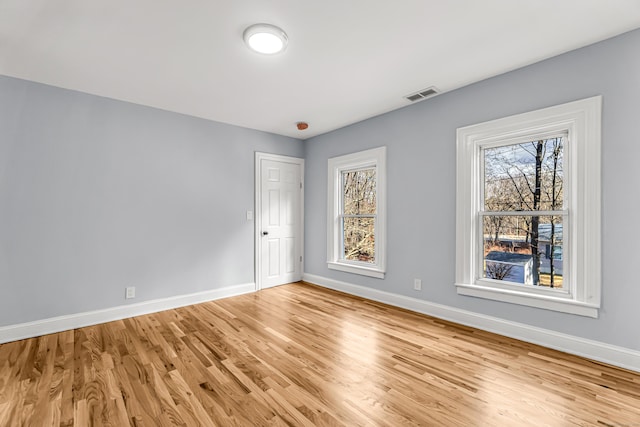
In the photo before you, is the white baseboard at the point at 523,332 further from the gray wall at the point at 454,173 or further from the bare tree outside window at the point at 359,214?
the bare tree outside window at the point at 359,214

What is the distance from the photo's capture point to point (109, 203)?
3322 millimetres

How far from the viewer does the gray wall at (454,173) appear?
2227 mm

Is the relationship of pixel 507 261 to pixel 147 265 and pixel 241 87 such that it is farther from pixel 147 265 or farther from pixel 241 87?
pixel 147 265

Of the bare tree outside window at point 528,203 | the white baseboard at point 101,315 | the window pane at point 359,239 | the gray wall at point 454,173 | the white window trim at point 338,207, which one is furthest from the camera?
the window pane at point 359,239

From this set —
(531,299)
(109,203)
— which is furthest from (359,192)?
(109,203)

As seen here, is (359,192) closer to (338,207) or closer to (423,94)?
(338,207)

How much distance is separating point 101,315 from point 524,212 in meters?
4.53

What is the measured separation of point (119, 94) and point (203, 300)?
8.80 ft

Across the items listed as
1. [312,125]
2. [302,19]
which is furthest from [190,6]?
[312,125]

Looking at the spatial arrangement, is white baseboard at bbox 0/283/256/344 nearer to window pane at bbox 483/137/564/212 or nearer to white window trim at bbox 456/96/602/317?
white window trim at bbox 456/96/602/317

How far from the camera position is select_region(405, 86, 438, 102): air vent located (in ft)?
10.5

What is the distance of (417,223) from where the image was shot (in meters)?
3.55

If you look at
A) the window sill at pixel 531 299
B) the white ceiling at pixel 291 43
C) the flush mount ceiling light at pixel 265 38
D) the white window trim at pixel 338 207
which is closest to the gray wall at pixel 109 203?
the white ceiling at pixel 291 43

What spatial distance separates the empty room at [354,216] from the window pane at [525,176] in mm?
18
